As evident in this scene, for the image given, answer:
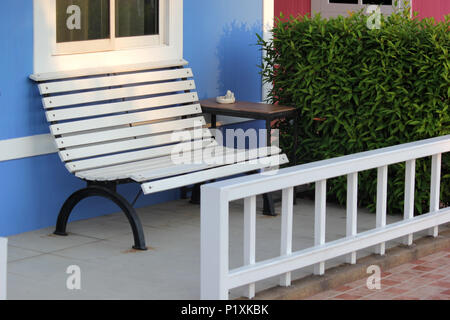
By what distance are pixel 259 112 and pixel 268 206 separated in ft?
2.23

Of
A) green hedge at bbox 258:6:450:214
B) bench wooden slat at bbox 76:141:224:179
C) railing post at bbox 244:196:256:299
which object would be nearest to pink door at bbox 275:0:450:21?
green hedge at bbox 258:6:450:214

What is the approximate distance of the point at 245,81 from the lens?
7.48 m

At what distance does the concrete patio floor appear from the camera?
476cm

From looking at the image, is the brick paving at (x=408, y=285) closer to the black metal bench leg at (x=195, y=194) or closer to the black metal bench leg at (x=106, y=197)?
the black metal bench leg at (x=106, y=197)

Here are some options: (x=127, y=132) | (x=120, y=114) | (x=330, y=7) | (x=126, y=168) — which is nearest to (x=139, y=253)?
(x=126, y=168)

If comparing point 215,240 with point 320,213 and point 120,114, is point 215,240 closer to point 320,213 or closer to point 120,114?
point 320,213

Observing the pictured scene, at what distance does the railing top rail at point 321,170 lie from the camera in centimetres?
437

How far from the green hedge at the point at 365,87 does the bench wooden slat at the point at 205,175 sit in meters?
0.63

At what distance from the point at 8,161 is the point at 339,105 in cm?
245

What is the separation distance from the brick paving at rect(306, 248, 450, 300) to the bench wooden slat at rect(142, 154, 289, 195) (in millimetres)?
1241

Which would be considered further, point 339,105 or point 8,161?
point 339,105
